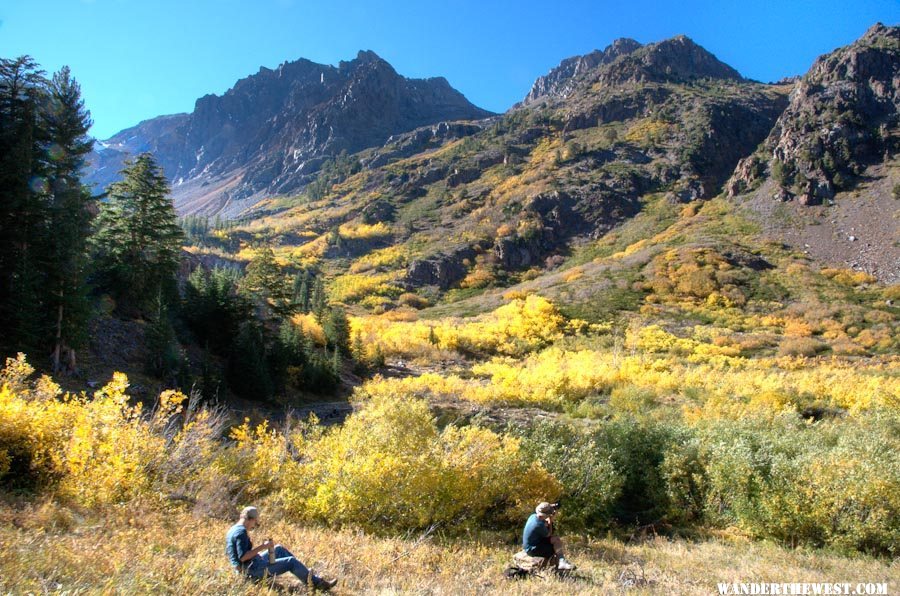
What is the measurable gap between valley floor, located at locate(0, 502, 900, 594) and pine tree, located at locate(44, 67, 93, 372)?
1384 cm

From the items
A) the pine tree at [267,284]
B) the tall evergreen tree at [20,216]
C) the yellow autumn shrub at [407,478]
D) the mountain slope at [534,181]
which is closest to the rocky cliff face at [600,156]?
the mountain slope at [534,181]

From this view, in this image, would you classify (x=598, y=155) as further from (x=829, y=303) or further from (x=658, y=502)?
(x=658, y=502)

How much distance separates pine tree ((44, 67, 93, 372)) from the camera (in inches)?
720

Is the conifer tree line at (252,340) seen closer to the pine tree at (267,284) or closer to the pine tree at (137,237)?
the pine tree at (267,284)

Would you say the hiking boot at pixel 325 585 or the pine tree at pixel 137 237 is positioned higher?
the pine tree at pixel 137 237

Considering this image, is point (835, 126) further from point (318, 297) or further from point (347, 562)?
point (347, 562)

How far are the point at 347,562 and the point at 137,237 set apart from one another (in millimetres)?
25620

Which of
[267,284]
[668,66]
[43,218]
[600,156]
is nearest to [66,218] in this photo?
[43,218]

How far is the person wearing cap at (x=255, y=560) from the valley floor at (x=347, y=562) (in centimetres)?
20

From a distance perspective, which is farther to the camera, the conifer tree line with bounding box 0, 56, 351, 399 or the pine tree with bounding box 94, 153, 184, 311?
the pine tree with bounding box 94, 153, 184, 311

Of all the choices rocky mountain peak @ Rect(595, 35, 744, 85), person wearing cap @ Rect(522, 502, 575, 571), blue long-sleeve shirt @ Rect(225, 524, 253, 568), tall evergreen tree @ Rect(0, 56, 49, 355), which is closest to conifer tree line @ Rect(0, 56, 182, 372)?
tall evergreen tree @ Rect(0, 56, 49, 355)

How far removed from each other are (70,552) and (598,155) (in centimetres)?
12756

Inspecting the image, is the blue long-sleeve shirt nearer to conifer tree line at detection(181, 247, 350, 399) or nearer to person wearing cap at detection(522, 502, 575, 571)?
person wearing cap at detection(522, 502, 575, 571)

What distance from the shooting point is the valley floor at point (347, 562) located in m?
5.59
